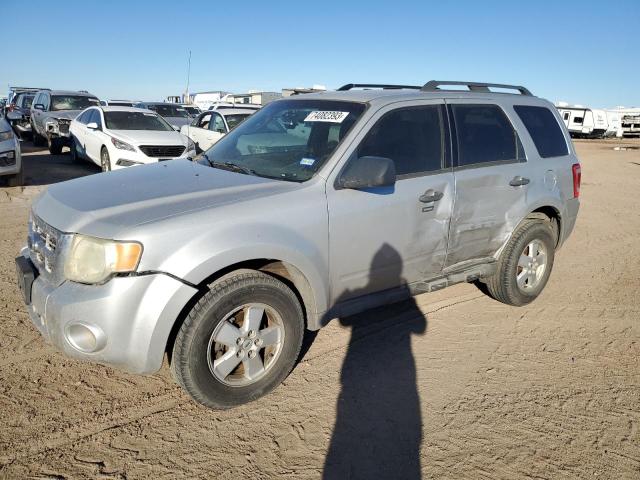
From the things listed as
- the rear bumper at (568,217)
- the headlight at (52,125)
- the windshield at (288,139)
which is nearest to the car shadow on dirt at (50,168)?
the headlight at (52,125)

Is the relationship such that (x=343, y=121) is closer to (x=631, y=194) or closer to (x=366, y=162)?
(x=366, y=162)

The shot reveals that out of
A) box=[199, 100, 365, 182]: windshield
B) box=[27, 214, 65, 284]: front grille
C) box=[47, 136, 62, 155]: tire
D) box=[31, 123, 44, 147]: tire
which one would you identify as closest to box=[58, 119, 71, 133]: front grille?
box=[47, 136, 62, 155]: tire

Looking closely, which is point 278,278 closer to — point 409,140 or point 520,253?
point 409,140

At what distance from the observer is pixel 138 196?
9.66 ft

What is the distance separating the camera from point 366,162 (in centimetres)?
311

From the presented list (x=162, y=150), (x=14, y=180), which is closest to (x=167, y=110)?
(x=162, y=150)

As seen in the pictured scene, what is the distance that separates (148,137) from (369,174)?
27.8ft

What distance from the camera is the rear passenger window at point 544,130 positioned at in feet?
14.8

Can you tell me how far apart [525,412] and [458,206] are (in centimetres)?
154

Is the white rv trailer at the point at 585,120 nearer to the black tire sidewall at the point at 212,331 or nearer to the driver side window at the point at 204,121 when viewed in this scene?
the driver side window at the point at 204,121

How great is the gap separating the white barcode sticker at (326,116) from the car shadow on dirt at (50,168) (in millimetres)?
8308

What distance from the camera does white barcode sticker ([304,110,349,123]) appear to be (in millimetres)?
3539

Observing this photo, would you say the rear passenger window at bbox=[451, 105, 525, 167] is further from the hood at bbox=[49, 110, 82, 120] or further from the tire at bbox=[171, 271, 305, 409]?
the hood at bbox=[49, 110, 82, 120]

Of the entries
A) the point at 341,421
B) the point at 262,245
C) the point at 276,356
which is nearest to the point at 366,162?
the point at 262,245
